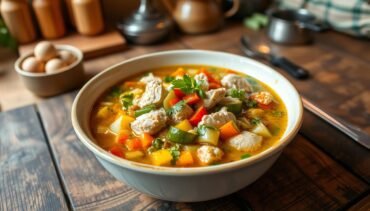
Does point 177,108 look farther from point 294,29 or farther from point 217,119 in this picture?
point 294,29

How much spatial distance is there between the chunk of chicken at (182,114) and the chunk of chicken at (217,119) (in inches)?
2.5

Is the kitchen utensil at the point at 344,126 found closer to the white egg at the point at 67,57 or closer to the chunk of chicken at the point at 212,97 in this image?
the chunk of chicken at the point at 212,97

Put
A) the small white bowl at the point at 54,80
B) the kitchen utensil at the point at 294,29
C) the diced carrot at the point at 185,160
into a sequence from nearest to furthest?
the diced carrot at the point at 185,160 < the small white bowl at the point at 54,80 < the kitchen utensil at the point at 294,29

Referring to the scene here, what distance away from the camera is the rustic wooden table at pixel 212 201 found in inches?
46.6

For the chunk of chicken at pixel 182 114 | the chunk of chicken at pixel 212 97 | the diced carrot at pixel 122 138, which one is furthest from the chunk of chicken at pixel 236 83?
the diced carrot at pixel 122 138

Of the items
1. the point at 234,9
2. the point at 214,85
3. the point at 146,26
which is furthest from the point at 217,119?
the point at 234,9

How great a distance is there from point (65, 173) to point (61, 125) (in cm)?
37

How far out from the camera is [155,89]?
136cm

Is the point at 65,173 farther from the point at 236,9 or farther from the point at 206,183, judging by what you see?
the point at 236,9

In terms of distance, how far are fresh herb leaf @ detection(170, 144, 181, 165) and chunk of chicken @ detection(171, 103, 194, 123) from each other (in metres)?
0.12

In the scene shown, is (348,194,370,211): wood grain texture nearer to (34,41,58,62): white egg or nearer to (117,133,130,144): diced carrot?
(117,133,130,144): diced carrot

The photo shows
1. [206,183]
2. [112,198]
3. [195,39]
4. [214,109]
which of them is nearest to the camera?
[206,183]

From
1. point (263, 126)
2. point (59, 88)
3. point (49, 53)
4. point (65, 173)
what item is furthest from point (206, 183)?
point (49, 53)

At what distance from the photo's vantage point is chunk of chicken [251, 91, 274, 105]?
1.40 metres
